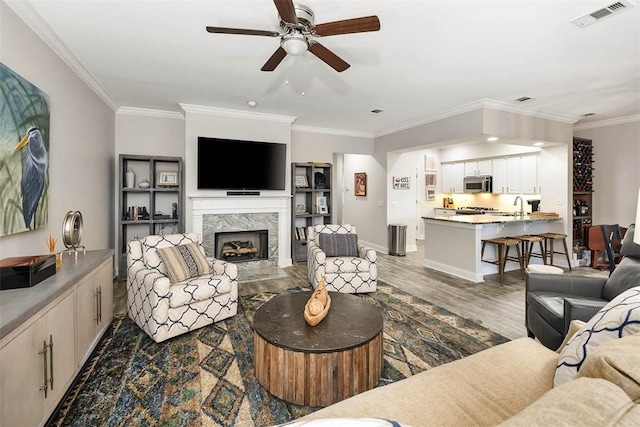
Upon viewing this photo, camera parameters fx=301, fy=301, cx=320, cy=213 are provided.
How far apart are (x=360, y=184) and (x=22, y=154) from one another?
20.1 ft

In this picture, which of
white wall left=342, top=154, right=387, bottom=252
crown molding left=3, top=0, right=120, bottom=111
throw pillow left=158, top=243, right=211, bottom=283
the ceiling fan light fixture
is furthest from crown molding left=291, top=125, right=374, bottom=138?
the ceiling fan light fixture

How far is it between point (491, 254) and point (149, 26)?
213 inches

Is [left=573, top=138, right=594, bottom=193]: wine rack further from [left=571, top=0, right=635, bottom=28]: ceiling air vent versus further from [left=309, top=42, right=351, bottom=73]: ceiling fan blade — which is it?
[left=309, top=42, right=351, bottom=73]: ceiling fan blade

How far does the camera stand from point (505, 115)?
4.52 m

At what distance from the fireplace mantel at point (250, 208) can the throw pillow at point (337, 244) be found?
1295 millimetres

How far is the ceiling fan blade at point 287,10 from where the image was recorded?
172 centimetres

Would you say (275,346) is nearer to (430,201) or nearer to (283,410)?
(283,410)

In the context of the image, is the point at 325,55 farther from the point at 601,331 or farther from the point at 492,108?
the point at 492,108

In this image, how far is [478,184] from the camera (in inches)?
289

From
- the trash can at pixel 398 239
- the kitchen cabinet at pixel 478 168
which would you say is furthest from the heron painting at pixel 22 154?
the kitchen cabinet at pixel 478 168

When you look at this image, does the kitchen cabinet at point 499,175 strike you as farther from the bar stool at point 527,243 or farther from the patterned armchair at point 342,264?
the patterned armchair at point 342,264

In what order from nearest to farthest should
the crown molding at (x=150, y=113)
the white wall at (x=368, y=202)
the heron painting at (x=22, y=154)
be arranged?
the heron painting at (x=22, y=154), the crown molding at (x=150, y=113), the white wall at (x=368, y=202)

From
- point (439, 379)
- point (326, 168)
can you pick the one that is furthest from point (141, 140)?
point (439, 379)

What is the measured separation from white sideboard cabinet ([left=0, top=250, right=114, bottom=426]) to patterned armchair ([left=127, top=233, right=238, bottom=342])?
42cm
